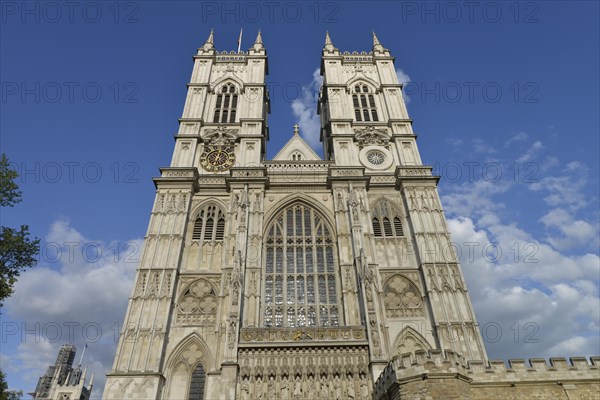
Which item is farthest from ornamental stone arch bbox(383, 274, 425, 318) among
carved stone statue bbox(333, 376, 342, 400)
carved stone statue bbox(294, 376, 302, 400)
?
carved stone statue bbox(294, 376, 302, 400)

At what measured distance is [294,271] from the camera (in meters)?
22.9

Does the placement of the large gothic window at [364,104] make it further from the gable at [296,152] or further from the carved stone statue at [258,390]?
the carved stone statue at [258,390]

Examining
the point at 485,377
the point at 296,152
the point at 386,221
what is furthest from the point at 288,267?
the point at 485,377

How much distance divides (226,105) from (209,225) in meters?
11.8

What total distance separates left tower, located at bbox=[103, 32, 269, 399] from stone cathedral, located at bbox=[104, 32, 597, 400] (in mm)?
74

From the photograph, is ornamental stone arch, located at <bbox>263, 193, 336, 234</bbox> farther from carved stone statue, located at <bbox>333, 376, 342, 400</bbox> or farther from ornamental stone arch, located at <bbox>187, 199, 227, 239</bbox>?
carved stone statue, located at <bbox>333, 376, 342, 400</bbox>

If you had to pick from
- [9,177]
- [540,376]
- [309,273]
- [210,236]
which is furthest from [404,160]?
A: [9,177]

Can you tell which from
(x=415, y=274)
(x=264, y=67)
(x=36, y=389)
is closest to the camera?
(x=415, y=274)

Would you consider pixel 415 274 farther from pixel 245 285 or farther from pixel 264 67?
pixel 264 67

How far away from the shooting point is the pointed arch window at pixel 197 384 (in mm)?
18727

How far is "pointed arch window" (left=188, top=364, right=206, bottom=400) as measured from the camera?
18.7m

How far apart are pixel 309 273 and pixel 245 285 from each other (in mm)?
3895

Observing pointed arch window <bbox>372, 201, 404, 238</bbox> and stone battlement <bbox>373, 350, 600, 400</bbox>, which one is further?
Result: pointed arch window <bbox>372, 201, 404, 238</bbox>

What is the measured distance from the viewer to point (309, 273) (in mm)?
22875
